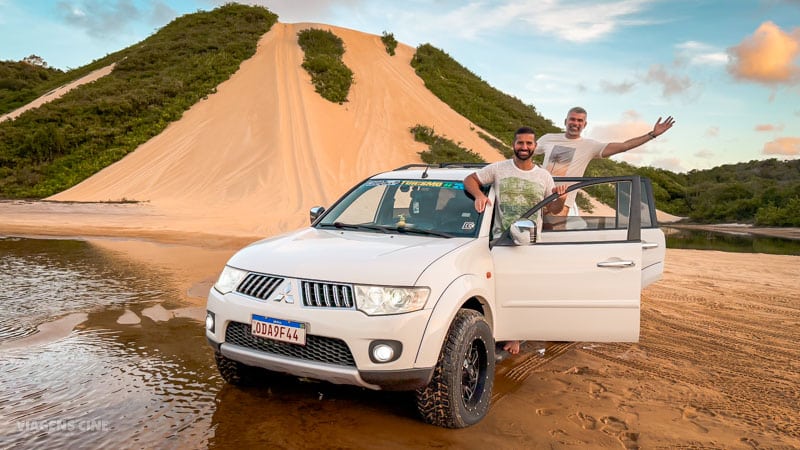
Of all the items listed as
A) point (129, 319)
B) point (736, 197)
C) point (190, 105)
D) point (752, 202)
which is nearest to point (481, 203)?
point (129, 319)

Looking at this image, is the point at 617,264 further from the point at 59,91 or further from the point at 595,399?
the point at 59,91

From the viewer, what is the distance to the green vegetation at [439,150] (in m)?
26.6

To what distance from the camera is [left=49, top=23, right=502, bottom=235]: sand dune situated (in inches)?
820

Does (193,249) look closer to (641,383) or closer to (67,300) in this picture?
(67,300)

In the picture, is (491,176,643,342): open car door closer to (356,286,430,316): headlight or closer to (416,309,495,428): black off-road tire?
(416,309,495,428): black off-road tire

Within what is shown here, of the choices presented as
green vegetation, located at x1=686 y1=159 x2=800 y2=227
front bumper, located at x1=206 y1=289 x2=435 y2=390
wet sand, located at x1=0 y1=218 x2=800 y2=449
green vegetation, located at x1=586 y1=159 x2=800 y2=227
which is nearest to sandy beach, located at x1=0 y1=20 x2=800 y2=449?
wet sand, located at x1=0 y1=218 x2=800 y2=449

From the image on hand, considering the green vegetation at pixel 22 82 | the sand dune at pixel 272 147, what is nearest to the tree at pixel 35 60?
the green vegetation at pixel 22 82

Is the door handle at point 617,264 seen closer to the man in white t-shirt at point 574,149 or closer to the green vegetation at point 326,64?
the man in white t-shirt at point 574,149

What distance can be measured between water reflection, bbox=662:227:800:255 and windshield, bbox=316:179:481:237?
54.2 ft

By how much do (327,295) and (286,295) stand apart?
26 centimetres

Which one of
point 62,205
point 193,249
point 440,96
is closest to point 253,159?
point 62,205

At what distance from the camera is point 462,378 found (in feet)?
12.6

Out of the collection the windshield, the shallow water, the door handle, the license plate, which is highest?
the windshield

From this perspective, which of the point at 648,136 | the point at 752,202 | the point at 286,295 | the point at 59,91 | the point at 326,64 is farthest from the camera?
the point at 59,91
